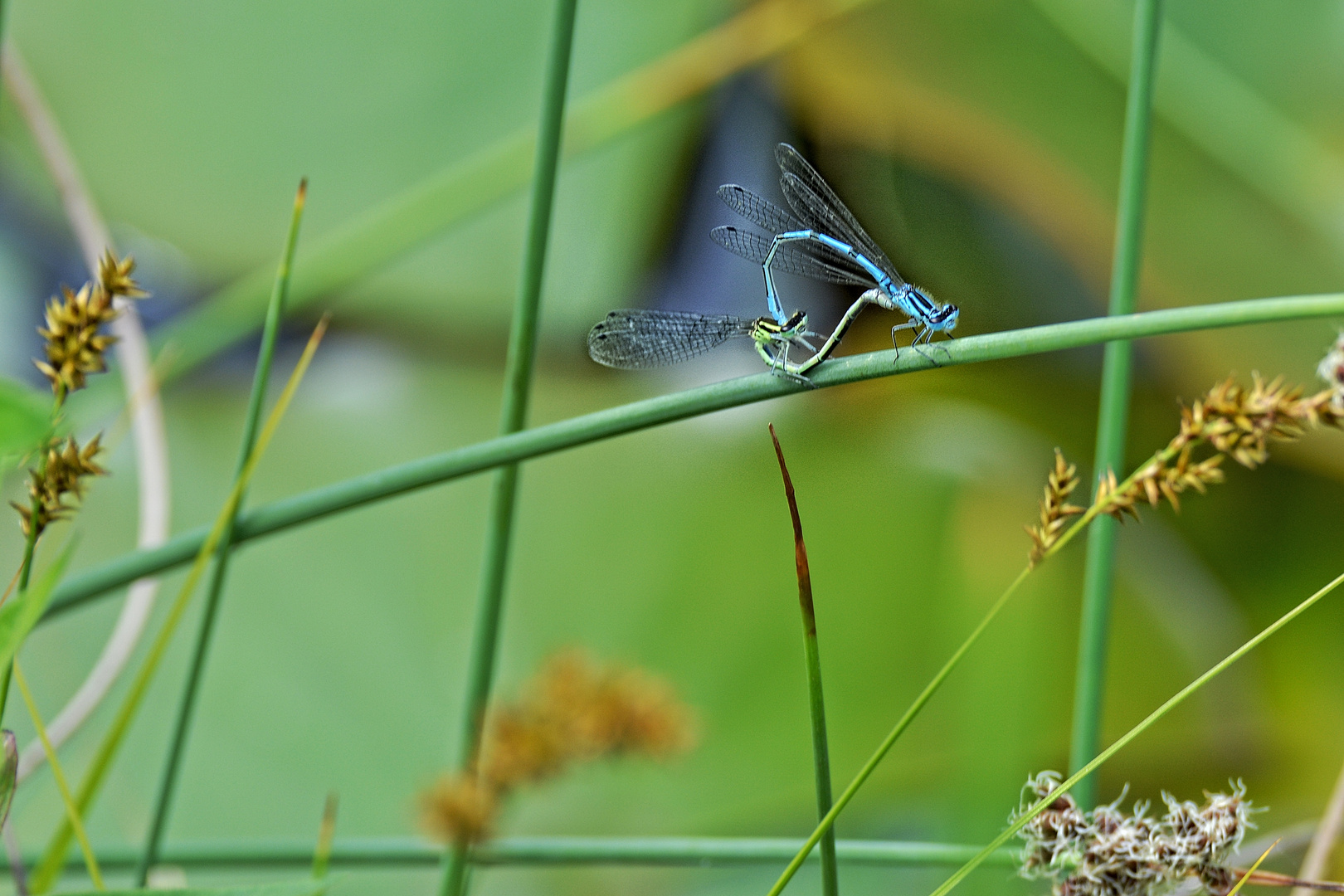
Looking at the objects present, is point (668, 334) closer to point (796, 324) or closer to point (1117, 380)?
point (796, 324)

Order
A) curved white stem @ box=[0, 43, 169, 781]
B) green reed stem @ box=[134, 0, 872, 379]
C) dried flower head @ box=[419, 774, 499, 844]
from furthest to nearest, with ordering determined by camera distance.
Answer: green reed stem @ box=[134, 0, 872, 379]
curved white stem @ box=[0, 43, 169, 781]
dried flower head @ box=[419, 774, 499, 844]

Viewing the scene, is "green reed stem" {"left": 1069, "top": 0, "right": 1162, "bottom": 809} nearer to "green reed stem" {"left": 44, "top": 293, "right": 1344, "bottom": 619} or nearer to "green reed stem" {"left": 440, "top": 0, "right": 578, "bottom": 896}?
"green reed stem" {"left": 44, "top": 293, "right": 1344, "bottom": 619}

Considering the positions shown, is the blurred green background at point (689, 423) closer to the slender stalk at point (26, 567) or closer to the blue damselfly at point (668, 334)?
the blue damselfly at point (668, 334)

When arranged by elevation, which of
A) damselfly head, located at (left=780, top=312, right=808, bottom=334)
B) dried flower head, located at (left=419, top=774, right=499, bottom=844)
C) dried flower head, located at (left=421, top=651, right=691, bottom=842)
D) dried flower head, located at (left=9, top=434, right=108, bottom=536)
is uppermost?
damselfly head, located at (left=780, top=312, right=808, bottom=334)

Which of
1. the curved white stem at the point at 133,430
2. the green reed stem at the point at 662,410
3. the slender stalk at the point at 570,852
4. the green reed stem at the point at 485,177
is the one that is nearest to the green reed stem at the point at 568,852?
the slender stalk at the point at 570,852

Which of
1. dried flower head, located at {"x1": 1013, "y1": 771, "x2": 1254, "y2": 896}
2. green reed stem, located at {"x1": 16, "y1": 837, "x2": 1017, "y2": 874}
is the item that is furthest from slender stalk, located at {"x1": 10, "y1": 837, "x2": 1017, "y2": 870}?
dried flower head, located at {"x1": 1013, "y1": 771, "x2": 1254, "y2": 896}

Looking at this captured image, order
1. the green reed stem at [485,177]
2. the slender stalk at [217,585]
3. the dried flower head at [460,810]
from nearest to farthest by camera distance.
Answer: the dried flower head at [460,810], the slender stalk at [217,585], the green reed stem at [485,177]

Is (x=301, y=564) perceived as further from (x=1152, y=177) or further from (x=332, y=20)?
(x=1152, y=177)
